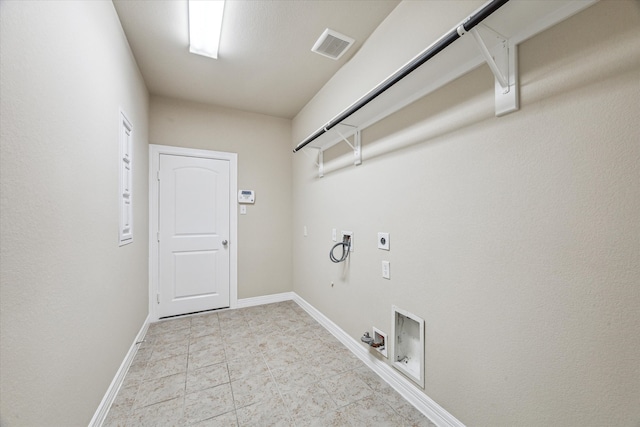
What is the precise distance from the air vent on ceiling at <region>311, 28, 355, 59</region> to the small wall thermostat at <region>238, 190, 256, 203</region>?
1.92 meters

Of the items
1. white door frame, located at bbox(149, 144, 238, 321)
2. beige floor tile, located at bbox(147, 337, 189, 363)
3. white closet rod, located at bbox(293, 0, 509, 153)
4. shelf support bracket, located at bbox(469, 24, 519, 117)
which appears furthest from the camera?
white door frame, located at bbox(149, 144, 238, 321)

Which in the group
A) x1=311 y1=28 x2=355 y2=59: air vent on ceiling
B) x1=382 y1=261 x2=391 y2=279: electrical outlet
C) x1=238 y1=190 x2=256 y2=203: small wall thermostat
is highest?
x1=311 y1=28 x2=355 y2=59: air vent on ceiling

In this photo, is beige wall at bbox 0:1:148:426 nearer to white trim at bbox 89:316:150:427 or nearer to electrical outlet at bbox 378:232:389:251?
white trim at bbox 89:316:150:427

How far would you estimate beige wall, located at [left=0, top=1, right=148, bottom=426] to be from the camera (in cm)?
82

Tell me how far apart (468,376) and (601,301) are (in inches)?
28.3

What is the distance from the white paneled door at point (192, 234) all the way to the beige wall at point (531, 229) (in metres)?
2.30

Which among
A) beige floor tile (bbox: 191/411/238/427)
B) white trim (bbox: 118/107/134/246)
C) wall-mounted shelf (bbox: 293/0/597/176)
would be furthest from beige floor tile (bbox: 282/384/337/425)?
wall-mounted shelf (bbox: 293/0/597/176)

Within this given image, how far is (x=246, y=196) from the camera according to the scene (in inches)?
136

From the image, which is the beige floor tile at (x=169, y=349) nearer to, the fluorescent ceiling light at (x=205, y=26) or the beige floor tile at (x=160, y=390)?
the beige floor tile at (x=160, y=390)

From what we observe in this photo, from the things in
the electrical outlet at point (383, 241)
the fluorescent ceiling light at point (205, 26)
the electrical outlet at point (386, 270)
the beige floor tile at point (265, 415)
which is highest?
the fluorescent ceiling light at point (205, 26)

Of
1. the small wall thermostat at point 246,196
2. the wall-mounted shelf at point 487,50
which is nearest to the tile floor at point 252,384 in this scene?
the small wall thermostat at point 246,196

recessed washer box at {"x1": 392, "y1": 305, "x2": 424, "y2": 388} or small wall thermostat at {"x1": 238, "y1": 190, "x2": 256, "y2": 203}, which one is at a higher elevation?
small wall thermostat at {"x1": 238, "y1": 190, "x2": 256, "y2": 203}

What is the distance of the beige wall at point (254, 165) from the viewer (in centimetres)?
314

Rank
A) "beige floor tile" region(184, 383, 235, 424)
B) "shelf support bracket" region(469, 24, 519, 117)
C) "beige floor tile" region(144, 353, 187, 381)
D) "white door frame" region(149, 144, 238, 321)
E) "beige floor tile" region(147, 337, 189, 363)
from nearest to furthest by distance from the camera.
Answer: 1. "shelf support bracket" region(469, 24, 519, 117)
2. "beige floor tile" region(184, 383, 235, 424)
3. "beige floor tile" region(144, 353, 187, 381)
4. "beige floor tile" region(147, 337, 189, 363)
5. "white door frame" region(149, 144, 238, 321)
